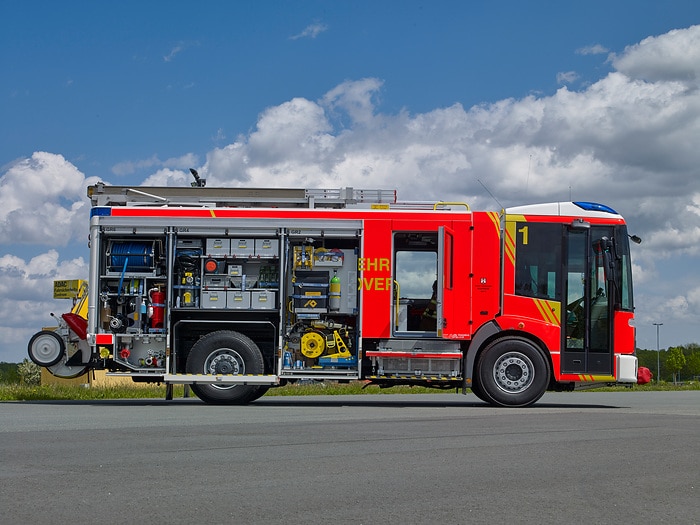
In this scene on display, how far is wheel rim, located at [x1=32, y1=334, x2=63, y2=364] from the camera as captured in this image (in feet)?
54.1

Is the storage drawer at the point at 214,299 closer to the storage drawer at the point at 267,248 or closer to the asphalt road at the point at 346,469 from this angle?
the storage drawer at the point at 267,248

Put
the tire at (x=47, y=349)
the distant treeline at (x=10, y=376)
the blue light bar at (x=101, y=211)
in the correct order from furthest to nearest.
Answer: the distant treeline at (x=10, y=376), the tire at (x=47, y=349), the blue light bar at (x=101, y=211)

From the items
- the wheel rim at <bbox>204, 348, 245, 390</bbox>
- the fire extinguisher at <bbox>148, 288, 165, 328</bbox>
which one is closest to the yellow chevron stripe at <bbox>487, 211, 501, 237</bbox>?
the wheel rim at <bbox>204, 348, 245, 390</bbox>

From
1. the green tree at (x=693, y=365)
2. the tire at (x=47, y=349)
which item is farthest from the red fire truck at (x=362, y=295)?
the green tree at (x=693, y=365)

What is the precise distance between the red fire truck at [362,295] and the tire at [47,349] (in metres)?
0.64

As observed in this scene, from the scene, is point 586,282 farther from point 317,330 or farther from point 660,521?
point 660,521

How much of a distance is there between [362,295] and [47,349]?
5374 mm

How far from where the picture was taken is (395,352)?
52.2 feet

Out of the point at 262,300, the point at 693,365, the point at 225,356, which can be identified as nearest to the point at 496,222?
the point at 262,300

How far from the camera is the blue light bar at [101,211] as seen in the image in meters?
16.3

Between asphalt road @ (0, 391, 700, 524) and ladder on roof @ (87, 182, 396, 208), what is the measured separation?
4.36 m

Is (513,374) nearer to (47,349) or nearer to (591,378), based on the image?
(591,378)

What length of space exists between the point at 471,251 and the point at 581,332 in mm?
2214

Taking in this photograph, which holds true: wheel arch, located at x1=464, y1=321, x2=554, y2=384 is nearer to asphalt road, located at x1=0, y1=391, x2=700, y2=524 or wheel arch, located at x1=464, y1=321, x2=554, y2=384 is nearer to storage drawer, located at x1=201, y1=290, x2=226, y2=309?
asphalt road, located at x1=0, y1=391, x2=700, y2=524
